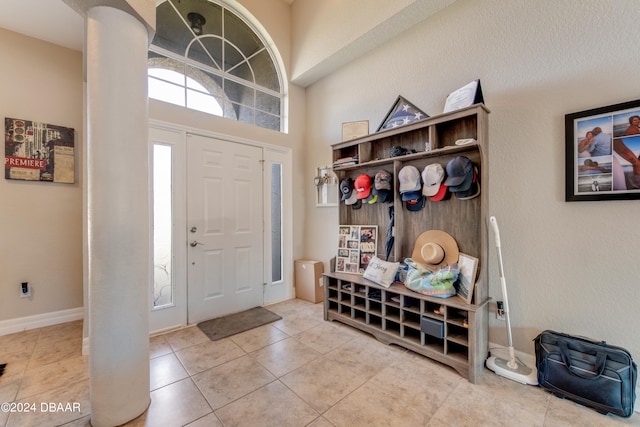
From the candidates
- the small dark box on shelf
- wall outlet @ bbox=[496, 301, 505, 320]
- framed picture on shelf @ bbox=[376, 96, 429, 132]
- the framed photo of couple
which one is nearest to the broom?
wall outlet @ bbox=[496, 301, 505, 320]

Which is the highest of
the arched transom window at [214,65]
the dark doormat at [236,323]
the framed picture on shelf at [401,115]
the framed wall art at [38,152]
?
the arched transom window at [214,65]

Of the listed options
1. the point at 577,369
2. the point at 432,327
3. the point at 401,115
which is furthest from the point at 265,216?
the point at 577,369

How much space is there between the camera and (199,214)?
300cm

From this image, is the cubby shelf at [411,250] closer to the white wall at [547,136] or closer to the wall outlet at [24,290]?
the white wall at [547,136]

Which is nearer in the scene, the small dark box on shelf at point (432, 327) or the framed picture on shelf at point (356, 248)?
the small dark box on shelf at point (432, 327)

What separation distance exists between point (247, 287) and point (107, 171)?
2288 mm

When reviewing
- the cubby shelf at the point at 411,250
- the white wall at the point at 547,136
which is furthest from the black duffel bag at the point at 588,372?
the cubby shelf at the point at 411,250

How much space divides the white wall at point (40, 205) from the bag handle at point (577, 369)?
187 inches

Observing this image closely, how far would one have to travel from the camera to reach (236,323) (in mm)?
2945

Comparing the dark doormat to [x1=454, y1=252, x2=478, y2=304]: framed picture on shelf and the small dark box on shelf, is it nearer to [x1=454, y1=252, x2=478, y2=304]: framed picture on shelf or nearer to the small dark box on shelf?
the small dark box on shelf

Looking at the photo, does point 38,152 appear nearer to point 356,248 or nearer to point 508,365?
point 356,248

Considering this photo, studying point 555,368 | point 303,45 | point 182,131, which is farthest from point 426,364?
point 303,45

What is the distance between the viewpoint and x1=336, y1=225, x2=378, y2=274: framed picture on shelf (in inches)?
119

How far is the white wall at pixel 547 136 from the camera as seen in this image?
1.71 metres
